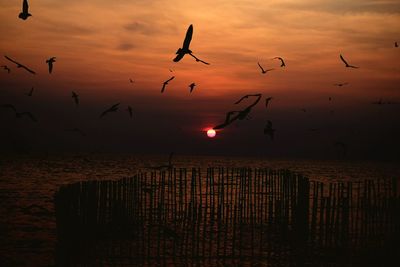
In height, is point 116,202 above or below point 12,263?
above

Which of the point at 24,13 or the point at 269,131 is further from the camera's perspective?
the point at 269,131

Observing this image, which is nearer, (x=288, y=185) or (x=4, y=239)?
(x=288, y=185)

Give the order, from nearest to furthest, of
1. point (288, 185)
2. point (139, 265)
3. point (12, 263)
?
point (139, 265) < point (12, 263) < point (288, 185)

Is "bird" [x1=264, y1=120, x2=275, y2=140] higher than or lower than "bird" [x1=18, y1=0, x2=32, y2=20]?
lower

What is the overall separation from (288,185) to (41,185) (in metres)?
30.9

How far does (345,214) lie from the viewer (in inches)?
540

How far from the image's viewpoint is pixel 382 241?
49.3ft

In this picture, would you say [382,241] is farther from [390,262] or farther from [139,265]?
[139,265]

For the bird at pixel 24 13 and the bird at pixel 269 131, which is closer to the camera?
the bird at pixel 24 13

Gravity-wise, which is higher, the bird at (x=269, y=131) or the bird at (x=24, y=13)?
the bird at (x=24, y=13)

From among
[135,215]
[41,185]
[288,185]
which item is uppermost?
[288,185]

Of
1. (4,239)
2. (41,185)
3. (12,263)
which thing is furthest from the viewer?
(41,185)

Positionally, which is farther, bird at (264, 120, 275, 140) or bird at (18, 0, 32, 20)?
bird at (264, 120, 275, 140)

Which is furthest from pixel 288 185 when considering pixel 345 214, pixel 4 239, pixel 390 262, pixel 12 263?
pixel 4 239
